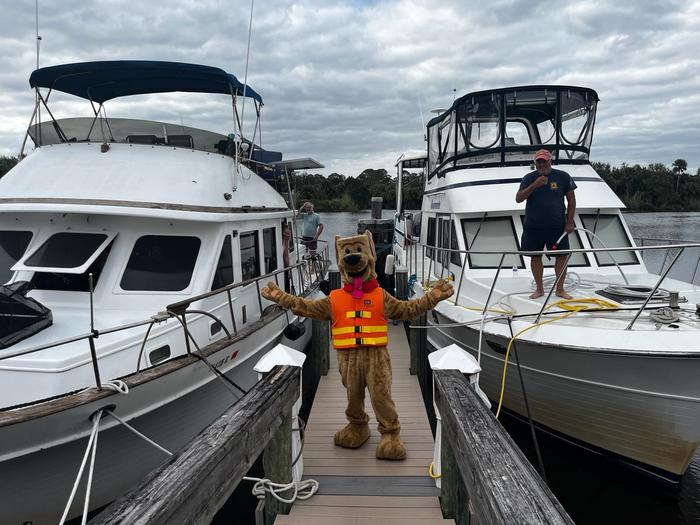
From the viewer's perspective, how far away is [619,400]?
423 centimetres

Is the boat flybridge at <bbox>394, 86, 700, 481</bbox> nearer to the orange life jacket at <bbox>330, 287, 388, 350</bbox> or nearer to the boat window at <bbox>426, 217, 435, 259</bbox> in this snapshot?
the boat window at <bbox>426, 217, 435, 259</bbox>

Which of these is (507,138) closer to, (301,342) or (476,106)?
(476,106)

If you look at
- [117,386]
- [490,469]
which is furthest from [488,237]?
[117,386]

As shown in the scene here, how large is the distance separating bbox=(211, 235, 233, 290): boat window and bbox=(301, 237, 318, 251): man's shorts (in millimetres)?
4961

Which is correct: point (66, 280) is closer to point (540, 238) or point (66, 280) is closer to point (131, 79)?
point (131, 79)

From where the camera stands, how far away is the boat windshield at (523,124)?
23.8 feet

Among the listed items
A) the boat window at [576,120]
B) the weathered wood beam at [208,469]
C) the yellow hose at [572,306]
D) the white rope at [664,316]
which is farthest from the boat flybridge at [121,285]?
the boat window at [576,120]

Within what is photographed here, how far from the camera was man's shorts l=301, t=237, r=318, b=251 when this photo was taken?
10474 millimetres

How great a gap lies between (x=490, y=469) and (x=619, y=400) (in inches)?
113

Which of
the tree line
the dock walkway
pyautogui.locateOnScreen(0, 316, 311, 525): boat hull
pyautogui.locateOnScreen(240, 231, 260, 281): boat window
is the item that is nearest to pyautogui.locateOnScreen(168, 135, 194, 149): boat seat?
pyautogui.locateOnScreen(240, 231, 260, 281): boat window

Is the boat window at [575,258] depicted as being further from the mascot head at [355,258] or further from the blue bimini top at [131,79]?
the blue bimini top at [131,79]

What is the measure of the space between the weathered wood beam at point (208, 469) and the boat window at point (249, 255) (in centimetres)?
296

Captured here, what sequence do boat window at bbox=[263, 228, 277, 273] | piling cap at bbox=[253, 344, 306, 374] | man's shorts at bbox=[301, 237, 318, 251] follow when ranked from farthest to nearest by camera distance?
man's shorts at bbox=[301, 237, 318, 251] < boat window at bbox=[263, 228, 277, 273] < piling cap at bbox=[253, 344, 306, 374]

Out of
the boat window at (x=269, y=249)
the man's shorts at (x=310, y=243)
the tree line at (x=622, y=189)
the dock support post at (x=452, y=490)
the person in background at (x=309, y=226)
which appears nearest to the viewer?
the dock support post at (x=452, y=490)
